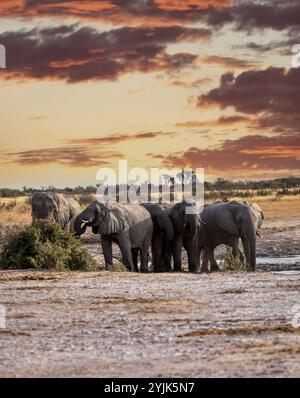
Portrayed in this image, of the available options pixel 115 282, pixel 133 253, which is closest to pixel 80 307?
pixel 115 282

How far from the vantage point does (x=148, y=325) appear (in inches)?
533

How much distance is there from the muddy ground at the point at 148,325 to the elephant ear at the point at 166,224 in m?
4.74

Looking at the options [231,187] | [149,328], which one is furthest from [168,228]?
[231,187]

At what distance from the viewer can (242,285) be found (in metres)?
18.9

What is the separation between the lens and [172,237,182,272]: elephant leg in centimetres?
2583

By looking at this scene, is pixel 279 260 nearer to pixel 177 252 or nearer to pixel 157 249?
pixel 177 252

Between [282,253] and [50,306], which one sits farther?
[282,253]

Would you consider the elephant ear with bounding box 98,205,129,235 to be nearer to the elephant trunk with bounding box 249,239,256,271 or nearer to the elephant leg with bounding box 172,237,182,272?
the elephant leg with bounding box 172,237,182,272

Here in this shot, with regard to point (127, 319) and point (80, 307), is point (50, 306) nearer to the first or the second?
point (80, 307)

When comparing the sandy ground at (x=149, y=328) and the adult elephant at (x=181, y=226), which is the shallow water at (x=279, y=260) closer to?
the adult elephant at (x=181, y=226)
